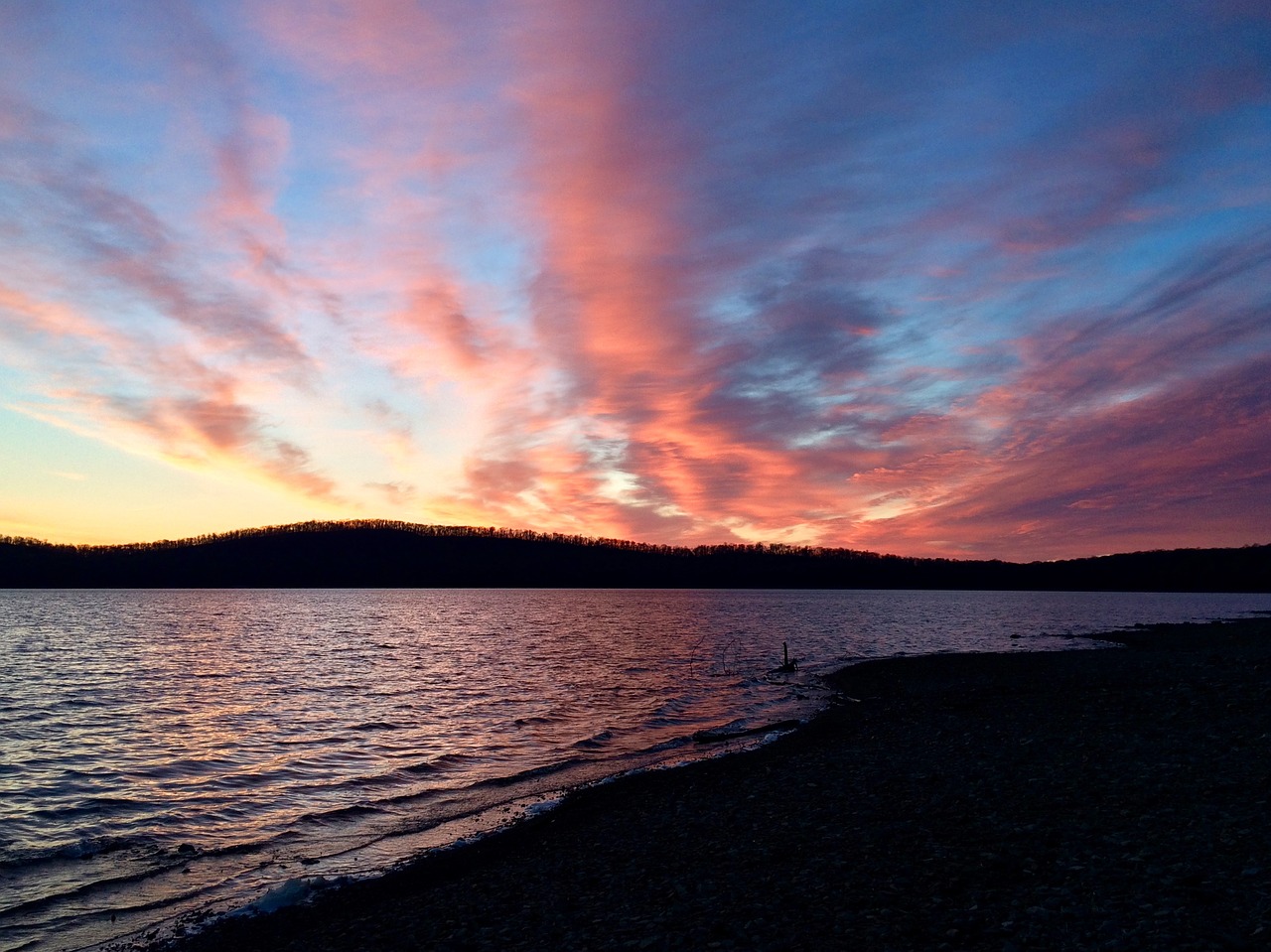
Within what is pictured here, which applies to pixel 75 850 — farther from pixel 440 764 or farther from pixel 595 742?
pixel 595 742

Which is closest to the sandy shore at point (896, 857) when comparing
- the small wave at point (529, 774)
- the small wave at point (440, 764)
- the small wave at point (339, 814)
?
the small wave at point (529, 774)

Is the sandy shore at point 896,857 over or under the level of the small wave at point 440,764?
over

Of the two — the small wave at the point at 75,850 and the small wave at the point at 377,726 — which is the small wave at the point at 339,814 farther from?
the small wave at the point at 377,726

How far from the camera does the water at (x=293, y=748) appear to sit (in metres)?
16.8

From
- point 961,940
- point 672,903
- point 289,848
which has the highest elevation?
point 961,940

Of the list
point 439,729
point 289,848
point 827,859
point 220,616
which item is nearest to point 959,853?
point 827,859

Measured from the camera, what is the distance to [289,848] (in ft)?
60.4

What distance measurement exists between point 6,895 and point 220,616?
441 ft

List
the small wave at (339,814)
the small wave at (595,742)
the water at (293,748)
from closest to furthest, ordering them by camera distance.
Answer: the water at (293,748) < the small wave at (339,814) < the small wave at (595,742)

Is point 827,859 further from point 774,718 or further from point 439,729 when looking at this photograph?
point 439,729

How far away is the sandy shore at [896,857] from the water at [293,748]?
3.17m

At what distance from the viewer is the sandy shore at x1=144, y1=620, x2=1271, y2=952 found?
935cm

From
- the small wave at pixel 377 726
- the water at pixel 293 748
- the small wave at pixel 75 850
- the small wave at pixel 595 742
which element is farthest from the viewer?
the small wave at pixel 377 726

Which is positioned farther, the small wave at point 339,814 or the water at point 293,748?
the small wave at point 339,814
